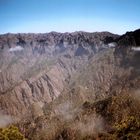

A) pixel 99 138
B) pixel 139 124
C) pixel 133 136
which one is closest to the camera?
pixel 133 136

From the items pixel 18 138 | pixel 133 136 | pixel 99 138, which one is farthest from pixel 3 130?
pixel 99 138

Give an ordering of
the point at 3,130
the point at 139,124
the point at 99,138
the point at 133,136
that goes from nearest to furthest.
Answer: the point at 3,130 < the point at 133,136 < the point at 139,124 < the point at 99,138

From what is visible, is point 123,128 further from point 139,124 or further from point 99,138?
point 99,138

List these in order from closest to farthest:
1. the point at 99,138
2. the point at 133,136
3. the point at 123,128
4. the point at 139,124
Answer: the point at 133,136 < the point at 139,124 < the point at 123,128 < the point at 99,138

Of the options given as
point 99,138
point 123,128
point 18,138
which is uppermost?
point 18,138

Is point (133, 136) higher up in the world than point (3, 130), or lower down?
lower down

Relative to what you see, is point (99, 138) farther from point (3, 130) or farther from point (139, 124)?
point (3, 130)

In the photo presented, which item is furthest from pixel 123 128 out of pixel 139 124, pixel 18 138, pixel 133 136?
pixel 18 138

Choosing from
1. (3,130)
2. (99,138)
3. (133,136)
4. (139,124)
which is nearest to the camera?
(3,130)

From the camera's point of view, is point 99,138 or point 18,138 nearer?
point 18,138
